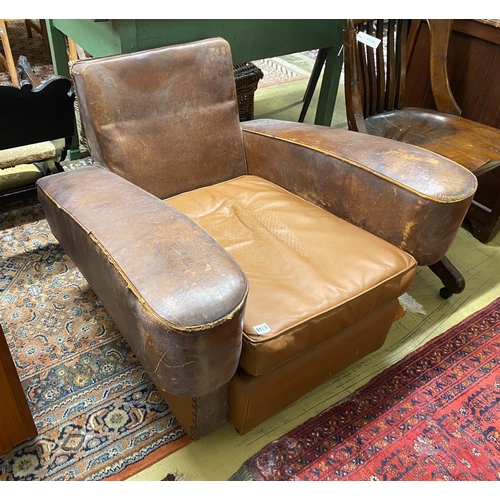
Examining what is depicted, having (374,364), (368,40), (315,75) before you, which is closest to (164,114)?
(368,40)

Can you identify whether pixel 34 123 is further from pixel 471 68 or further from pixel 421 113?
pixel 471 68

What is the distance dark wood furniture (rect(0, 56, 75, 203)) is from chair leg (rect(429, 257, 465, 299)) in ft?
4.45

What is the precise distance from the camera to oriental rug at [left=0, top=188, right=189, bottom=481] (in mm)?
1134

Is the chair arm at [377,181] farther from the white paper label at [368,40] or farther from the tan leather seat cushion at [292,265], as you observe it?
the white paper label at [368,40]

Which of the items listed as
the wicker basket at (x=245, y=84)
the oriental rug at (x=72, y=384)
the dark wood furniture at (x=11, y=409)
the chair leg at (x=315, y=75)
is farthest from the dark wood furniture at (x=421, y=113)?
the dark wood furniture at (x=11, y=409)

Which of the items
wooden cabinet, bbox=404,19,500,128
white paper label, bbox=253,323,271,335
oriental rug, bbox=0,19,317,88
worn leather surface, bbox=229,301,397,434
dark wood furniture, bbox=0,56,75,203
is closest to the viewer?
white paper label, bbox=253,323,271,335

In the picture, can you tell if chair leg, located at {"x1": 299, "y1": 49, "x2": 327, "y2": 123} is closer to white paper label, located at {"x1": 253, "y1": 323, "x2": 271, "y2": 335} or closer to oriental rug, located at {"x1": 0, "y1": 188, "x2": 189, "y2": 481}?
oriental rug, located at {"x1": 0, "y1": 188, "x2": 189, "y2": 481}

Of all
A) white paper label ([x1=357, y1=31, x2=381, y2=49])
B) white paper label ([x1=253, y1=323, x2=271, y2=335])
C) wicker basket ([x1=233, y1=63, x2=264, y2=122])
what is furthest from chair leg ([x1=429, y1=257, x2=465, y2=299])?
wicker basket ([x1=233, y1=63, x2=264, y2=122])

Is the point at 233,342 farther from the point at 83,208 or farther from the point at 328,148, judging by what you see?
the point at 328,148

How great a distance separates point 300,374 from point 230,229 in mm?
422

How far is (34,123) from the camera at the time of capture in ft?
4.75

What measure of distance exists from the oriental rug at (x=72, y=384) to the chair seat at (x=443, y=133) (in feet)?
3.98
